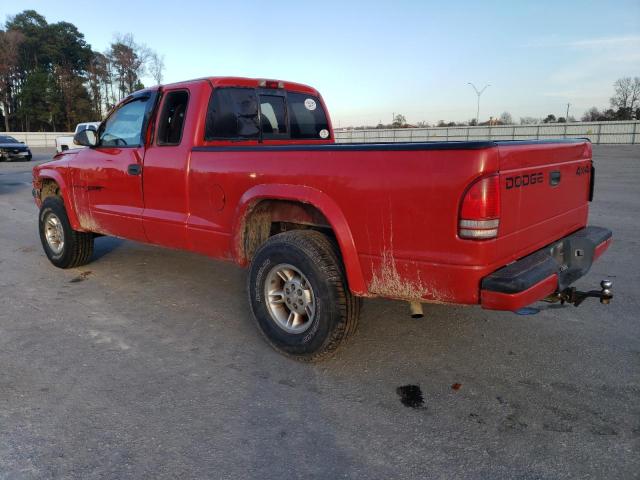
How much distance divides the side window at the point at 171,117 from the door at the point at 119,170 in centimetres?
20

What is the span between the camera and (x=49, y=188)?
6230 millimetres

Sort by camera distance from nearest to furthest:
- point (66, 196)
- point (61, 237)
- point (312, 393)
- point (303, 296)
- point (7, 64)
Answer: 1. point (312, 393)
2. point (303, 296)
3. point (66, 196)
4. point (61, 237)
5. point (7, 64)

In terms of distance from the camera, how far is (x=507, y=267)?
2.86 meters

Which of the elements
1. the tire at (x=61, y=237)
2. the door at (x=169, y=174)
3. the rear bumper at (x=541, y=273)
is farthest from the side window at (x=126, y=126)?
the rear bumper at (x=541, y=273)

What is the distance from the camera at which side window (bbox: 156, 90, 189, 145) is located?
451cm

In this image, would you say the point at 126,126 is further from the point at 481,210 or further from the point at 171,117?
the point at 481,210

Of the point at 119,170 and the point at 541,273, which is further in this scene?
the point at 119,170

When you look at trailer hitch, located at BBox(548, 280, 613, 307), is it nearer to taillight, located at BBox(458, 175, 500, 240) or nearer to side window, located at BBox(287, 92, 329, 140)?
taillight, located at BBox(458, 175, 500, 240)

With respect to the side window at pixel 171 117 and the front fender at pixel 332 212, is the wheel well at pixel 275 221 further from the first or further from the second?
the side window at pixel 171 117

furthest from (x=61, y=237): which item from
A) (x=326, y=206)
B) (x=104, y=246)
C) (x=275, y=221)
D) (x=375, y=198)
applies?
(x=375, y=198)

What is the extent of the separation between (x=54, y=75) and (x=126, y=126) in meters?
74.3

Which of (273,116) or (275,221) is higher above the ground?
(273,116)

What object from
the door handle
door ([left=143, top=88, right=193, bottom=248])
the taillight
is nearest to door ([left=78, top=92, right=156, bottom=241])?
the door handle

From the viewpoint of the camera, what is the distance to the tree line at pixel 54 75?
64.6 m
